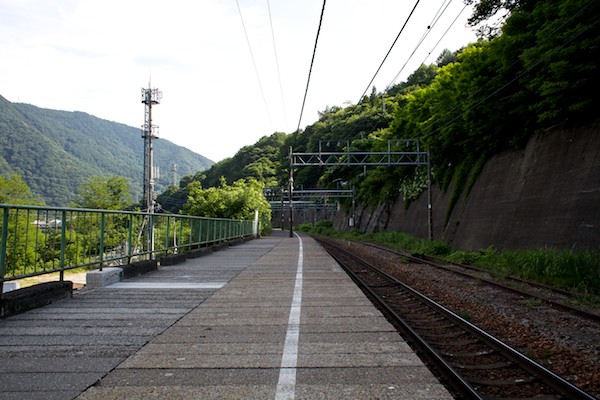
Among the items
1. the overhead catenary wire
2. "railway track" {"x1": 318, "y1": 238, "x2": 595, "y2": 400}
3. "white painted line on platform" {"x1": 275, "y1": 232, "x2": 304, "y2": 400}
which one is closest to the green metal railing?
"white painted line on platform" {"x1": 275, "y1": 232, "x2": 304, "y2": 400}

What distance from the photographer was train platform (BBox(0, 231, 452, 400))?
3.87 m

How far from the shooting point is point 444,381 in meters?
4.23

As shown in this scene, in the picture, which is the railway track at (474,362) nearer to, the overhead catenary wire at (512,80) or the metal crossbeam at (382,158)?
the overhead catenary wire at (512,80)

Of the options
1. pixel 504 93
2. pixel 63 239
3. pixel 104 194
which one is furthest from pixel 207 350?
pixel 104 194

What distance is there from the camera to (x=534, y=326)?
23.4 feet

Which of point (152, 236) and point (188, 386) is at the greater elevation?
point (152, 236)

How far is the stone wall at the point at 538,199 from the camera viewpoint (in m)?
14.5

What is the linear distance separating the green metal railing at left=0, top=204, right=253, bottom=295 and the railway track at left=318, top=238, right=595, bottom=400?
223 inches

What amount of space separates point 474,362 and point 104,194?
79541 millimetres

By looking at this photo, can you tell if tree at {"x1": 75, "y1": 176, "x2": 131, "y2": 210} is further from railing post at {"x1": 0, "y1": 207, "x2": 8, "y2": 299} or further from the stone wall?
railing post at {"x1": 0, "y1": 207, "x2": 8, "y2": 299}

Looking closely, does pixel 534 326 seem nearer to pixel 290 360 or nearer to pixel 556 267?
pixel 290 360

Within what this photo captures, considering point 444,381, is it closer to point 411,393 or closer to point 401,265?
point 411,393

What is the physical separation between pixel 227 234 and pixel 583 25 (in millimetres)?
19456

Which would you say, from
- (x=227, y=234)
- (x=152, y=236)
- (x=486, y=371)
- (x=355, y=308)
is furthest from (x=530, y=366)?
(x=227, y=234)
